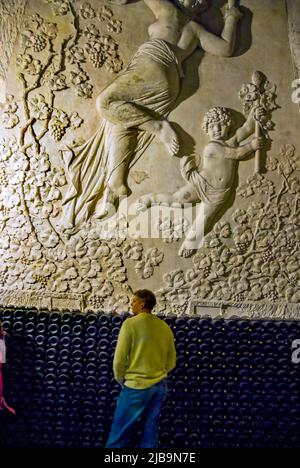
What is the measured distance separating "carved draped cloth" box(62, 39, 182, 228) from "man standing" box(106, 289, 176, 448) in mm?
2961

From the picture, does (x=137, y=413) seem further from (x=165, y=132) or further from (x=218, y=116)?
(x=218, y=116)

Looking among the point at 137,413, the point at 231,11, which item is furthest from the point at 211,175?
the point at 137,413

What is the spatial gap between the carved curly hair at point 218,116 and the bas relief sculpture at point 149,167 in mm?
11

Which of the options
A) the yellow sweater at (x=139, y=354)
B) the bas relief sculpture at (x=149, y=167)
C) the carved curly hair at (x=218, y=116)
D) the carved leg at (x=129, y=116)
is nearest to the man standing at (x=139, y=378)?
the yellow sweater at (x=139, y=354)

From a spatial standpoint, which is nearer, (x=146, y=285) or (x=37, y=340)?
(x=37, y=340)

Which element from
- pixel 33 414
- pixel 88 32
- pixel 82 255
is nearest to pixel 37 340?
pixel 33 414

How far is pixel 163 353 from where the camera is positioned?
3592 millimetres

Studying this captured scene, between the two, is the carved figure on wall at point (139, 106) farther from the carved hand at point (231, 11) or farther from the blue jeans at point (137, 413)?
the blue jeans at point (137, 413)

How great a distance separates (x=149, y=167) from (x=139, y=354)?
312 centimetres

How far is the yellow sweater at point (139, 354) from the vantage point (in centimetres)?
348

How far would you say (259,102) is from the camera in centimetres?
630
